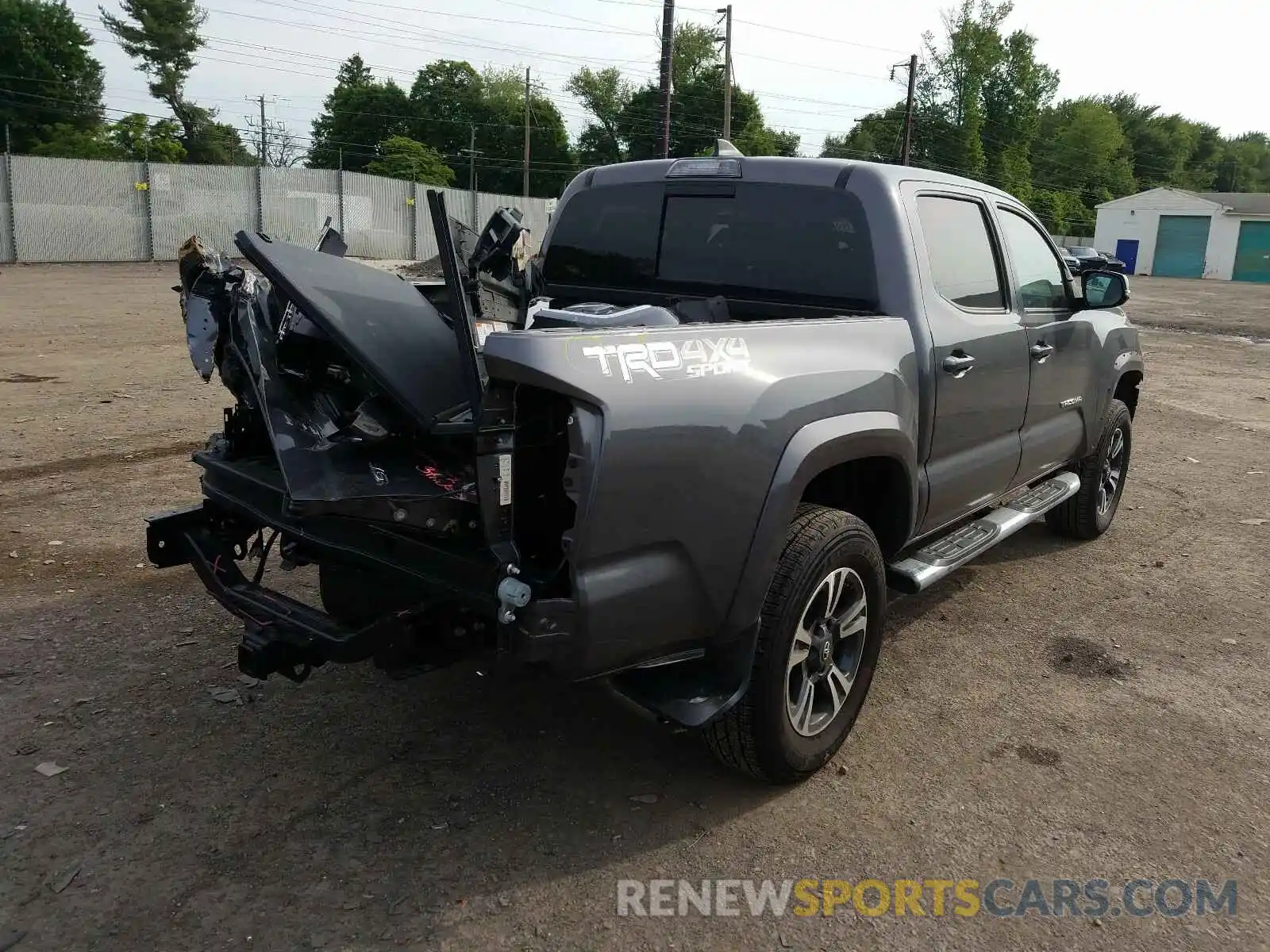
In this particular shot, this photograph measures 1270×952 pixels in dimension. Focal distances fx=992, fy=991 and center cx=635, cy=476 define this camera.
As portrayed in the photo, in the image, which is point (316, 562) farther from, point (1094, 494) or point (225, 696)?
point (1094, 494)

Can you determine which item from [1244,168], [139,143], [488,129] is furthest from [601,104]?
[1244,168]

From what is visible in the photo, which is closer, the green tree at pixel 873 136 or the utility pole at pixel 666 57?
the utility pole at pixel 666 57

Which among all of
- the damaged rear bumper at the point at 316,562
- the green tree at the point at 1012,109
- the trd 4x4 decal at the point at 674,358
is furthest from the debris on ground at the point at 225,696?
the green tree at the point at 1012,109

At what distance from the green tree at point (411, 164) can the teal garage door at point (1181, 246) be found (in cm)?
4442

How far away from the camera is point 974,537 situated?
4.49 meters

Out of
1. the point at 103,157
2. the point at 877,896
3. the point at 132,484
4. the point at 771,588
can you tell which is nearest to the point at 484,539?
the point at 771,588

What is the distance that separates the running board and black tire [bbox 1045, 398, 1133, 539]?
28 centimetres

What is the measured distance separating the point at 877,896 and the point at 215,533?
2.57 m

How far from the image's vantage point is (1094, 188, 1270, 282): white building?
58.9m

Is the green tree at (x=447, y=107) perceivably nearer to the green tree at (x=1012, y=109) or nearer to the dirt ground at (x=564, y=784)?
the green tree at (x=1012, y=109)

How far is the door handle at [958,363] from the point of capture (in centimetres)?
386

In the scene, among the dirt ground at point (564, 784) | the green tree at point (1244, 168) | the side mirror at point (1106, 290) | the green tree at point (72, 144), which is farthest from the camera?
the green tree at point (1244, 168)

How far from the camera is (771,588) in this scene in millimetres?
3053

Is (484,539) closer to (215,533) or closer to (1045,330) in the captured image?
(215,533)
